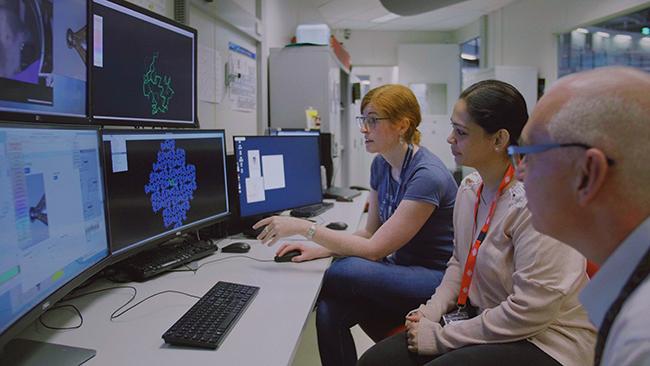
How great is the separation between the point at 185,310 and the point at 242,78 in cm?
220

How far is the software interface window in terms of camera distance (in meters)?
0.78

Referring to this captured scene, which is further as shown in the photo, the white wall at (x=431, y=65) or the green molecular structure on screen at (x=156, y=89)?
the white wall at (x=431, y=65)

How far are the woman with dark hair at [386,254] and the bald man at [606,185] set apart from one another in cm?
87

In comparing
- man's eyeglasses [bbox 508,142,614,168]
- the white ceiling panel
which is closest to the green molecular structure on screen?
man's eyeglasses [bbox 508,142,614,168]

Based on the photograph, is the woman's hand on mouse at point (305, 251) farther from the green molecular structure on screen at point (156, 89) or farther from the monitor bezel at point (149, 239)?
the green molecular structure on screen at point (156, 89)

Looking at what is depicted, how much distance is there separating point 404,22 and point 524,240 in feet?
20.6

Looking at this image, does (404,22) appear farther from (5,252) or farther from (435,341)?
(5,252)

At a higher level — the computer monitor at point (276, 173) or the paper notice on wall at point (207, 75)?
the paper notice on wall at point (207, 75)

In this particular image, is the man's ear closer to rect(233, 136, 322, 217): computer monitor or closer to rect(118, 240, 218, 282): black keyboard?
rect(118, 240, 218, 282): black keyboard

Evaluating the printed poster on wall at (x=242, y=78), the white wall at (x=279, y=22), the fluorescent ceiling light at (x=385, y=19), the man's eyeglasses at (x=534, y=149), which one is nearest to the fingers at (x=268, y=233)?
the man's eyeglasses at (x=534, y=149)

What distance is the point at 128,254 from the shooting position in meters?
1.28

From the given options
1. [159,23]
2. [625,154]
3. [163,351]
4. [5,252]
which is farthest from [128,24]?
[625,154]

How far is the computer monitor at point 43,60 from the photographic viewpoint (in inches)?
41.3

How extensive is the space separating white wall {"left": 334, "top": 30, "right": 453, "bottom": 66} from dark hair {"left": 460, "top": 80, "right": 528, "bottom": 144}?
6411mm
